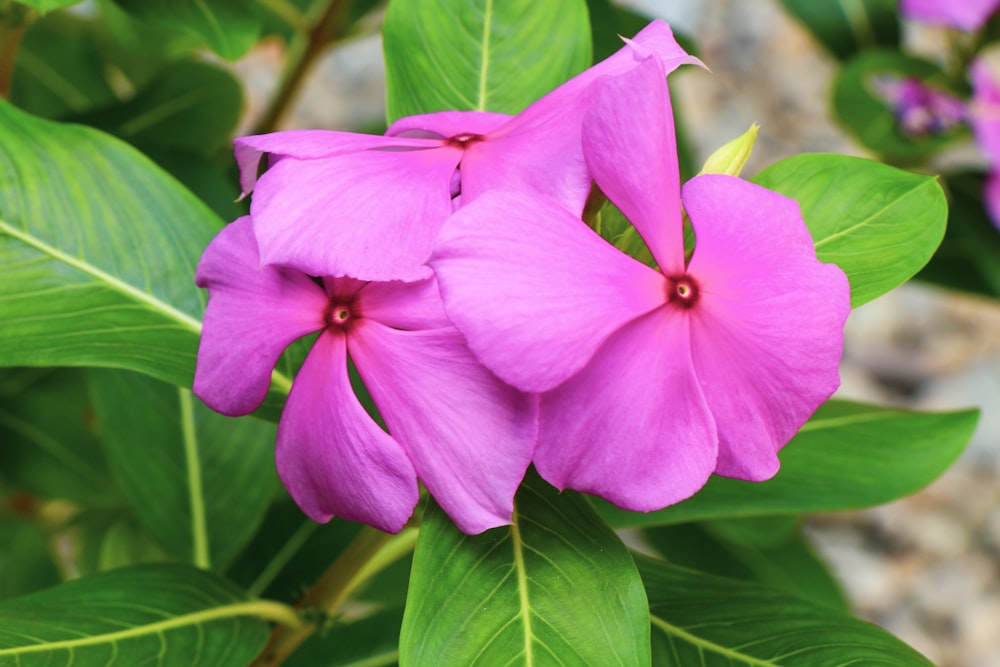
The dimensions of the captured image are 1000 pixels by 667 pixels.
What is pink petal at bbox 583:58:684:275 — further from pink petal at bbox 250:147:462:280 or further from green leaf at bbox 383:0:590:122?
green leaf at bbox 383:0:590:122

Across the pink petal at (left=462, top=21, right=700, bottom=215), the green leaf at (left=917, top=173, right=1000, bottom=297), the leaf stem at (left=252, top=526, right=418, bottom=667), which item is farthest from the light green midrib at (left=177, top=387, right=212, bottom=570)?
the green leaf at (left=917, top=173, right=1000, bottom=297)

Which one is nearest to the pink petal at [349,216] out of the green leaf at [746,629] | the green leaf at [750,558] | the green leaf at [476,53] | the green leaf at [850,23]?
the green leaf at [476,53]

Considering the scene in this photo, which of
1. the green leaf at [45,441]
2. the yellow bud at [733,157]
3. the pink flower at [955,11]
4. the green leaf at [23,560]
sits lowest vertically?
the green leaf at [23,560]

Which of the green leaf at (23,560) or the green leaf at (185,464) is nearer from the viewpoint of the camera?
the green leaf at (185,464)

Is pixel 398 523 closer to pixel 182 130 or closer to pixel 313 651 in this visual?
pixel 313 651

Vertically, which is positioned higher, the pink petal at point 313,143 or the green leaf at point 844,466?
the pink petal at point 313,143

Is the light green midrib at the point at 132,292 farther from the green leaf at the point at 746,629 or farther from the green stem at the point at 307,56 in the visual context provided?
the green stem at the point at 307,56
